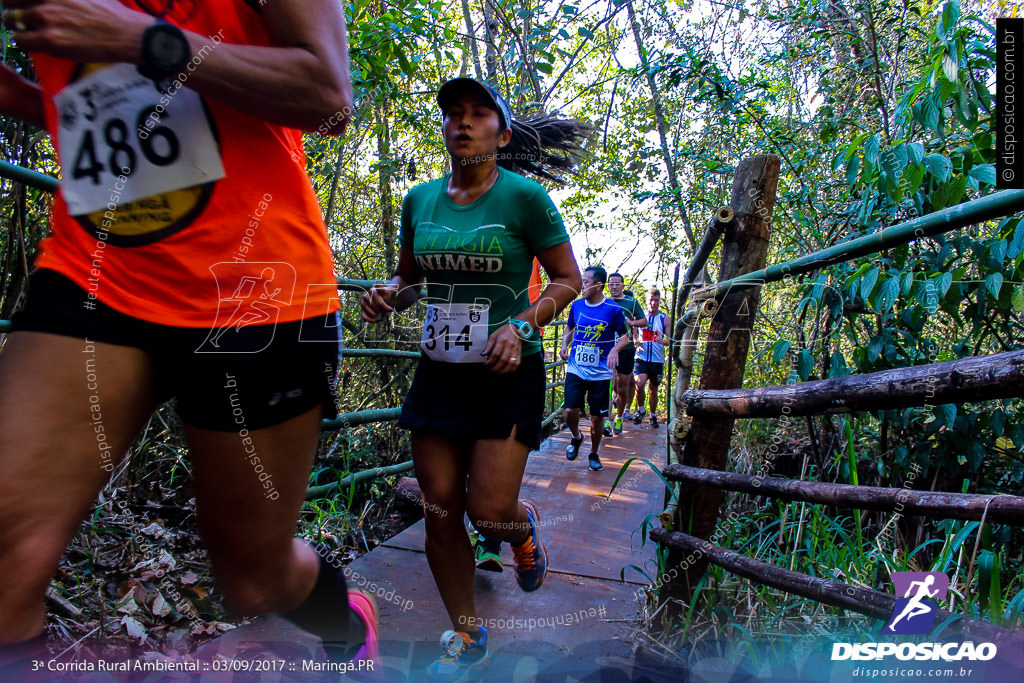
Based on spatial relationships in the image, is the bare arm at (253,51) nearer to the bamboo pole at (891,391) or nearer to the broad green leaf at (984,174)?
the bamboo pole at (891,391)

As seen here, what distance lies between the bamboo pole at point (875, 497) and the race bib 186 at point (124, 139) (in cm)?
152

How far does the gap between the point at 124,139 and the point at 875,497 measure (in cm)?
165

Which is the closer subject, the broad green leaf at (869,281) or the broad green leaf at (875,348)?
the broad green leaf at (869,281)

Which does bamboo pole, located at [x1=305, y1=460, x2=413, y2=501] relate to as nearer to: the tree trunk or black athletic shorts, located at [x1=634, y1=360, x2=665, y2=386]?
the tree trunk

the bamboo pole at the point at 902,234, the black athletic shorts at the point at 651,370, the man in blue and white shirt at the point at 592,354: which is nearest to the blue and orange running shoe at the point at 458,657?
the bamboo pole at the point at 902,234

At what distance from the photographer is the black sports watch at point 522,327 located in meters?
1.79

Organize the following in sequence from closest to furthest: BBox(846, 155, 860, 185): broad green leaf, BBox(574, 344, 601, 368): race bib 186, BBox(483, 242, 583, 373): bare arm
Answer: BBox(483, 242, 583, 373): bare arm → BBox(846, 155, 860, 185): broad green leaf → BBox(574, 344, 601, 368): race bib 186

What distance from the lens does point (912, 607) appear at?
138cm

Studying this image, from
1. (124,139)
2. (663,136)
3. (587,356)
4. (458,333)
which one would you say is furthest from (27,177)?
(663,136)

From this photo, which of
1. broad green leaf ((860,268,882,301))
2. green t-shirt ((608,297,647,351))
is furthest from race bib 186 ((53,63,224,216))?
green t-shirt ((608,297,647,351))

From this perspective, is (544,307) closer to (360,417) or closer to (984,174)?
(360,417)

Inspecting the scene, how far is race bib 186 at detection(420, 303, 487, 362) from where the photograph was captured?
73.1 inches

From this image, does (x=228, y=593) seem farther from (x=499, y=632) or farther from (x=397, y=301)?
(x=499, y=632)

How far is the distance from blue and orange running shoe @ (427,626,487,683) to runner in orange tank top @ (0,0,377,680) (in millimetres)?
815
